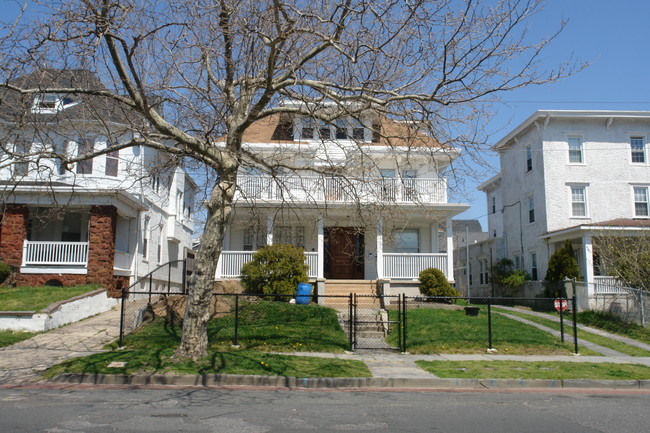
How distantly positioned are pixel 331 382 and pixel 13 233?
615 inches

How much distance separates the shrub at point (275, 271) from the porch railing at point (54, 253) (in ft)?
21.0

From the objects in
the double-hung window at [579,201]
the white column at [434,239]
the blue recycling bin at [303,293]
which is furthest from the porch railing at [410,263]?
the double-hung window at [579,201]

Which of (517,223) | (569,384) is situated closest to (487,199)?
(517,223)

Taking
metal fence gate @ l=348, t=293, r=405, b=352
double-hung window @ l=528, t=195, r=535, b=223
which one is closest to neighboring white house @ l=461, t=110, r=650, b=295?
double-hung window @ l=528, t=195, r=535, b=223

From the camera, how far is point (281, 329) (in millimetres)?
14438

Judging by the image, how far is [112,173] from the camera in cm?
2317

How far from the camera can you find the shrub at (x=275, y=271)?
1844cm

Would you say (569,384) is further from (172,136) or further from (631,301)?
(631,301)

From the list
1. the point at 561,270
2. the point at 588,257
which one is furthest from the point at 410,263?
the point at 588,257

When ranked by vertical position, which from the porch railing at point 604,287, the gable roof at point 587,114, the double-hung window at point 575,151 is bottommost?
the porch railing at point 604,287

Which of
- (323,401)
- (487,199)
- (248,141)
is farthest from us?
(487,199)

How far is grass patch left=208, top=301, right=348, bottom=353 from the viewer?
43.6 feet

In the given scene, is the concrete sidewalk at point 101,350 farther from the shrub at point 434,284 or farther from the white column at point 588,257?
the white column at point 588,257

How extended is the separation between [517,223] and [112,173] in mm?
21187
